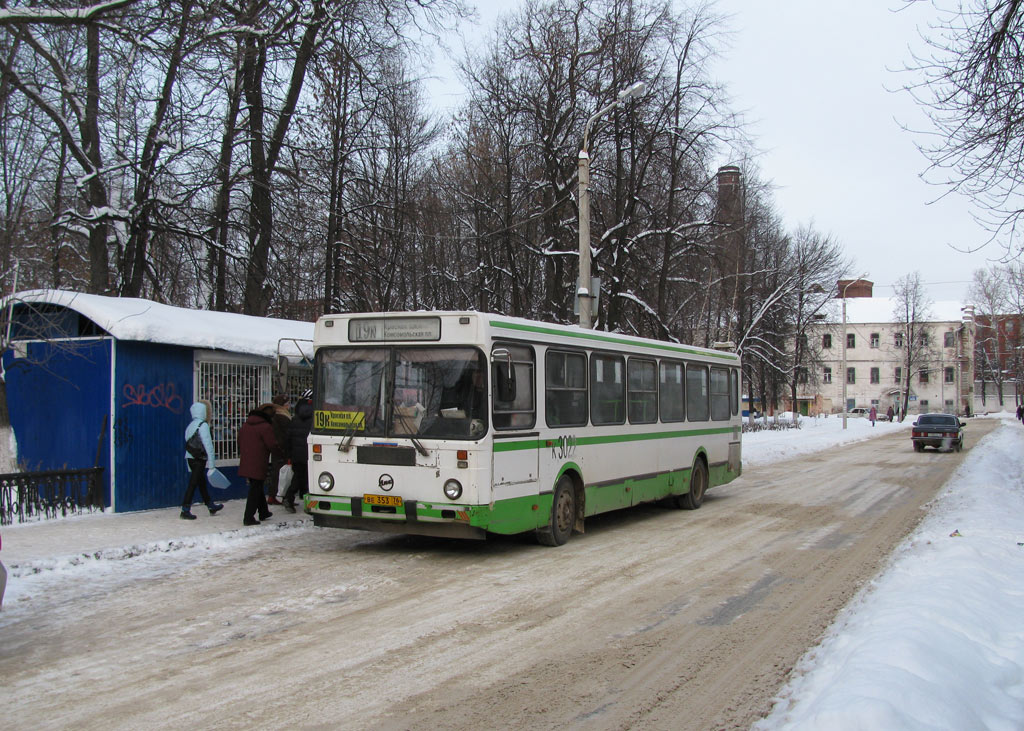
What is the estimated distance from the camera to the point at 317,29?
19.1 m

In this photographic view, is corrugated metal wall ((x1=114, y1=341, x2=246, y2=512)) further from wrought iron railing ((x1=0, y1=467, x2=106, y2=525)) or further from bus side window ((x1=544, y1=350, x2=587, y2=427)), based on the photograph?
bus side window ((x1=544, y1=350, x2=587, y2=427))

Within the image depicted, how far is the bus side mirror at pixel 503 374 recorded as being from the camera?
9.64 metres

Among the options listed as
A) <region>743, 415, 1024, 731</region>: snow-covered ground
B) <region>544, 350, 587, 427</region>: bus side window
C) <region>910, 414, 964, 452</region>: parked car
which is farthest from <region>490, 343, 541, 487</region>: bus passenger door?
<region>910, 414, 964, 452</region>: parked car

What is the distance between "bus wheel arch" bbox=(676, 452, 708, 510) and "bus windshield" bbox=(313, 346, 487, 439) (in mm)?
6827

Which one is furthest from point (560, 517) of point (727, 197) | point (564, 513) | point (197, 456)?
point (727, 197)

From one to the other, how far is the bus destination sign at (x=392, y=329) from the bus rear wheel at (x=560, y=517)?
2714 millimetres

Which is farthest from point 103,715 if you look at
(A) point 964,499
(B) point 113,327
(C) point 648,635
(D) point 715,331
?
(D) point 715,331

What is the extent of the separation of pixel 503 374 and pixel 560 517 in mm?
2402

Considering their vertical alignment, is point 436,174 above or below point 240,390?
above

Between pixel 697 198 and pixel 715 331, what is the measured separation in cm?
1663

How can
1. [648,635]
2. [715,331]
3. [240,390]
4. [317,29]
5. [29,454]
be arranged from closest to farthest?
[648,635] → [29,454] → [240,390] → [317,29] → [715,331]

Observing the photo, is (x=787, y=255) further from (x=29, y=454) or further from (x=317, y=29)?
(x=29, y=454)

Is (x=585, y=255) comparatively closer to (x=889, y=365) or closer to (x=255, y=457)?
(x=255, y=457)

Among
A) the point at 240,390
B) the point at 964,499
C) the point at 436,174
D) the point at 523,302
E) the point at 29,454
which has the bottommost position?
the point at 964,499
